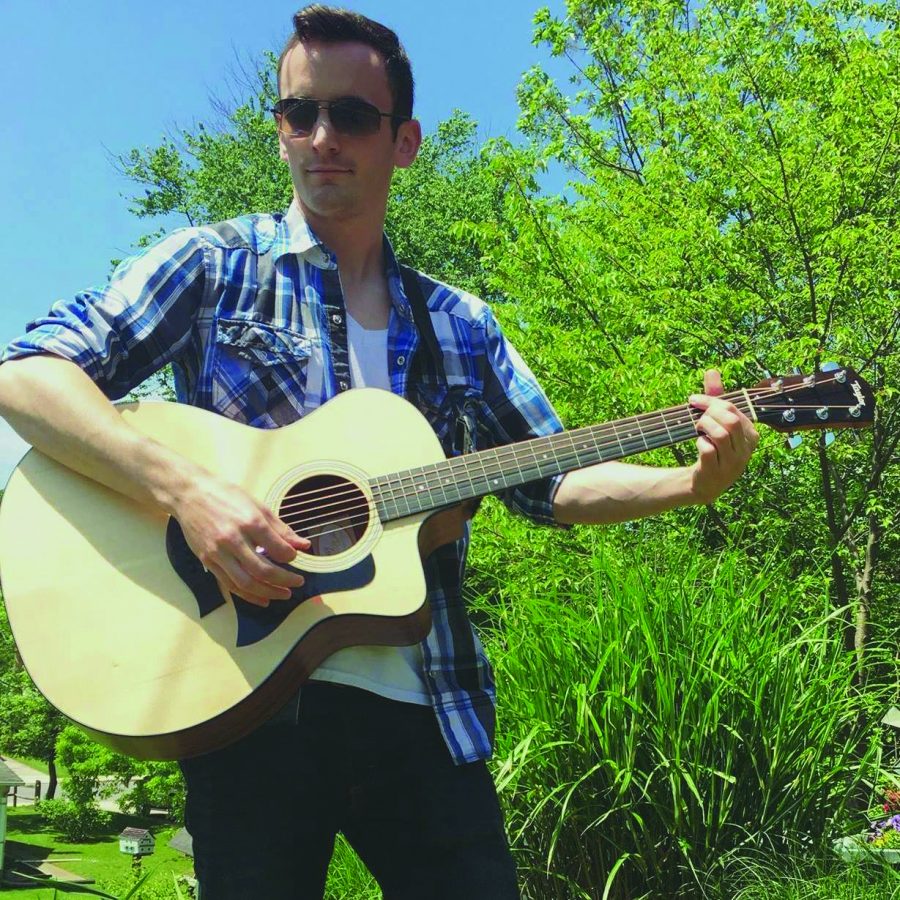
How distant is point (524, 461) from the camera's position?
1955 millimetres

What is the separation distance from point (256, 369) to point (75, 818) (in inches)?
1505

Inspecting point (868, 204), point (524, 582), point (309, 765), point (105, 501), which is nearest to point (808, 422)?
point (309, 765)

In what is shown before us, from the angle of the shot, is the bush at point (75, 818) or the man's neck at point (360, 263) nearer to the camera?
the man's neck at point (360, 263)

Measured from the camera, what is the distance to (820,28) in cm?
722

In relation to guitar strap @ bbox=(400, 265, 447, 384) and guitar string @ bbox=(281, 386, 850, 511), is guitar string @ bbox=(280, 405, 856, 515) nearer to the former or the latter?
guitar string @ bbox=(281, 386, 850, 511)

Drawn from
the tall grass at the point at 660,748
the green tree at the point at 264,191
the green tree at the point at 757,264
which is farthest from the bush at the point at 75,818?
the tall grass at the point at 660,748

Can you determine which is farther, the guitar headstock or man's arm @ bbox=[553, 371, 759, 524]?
the guitar headstock

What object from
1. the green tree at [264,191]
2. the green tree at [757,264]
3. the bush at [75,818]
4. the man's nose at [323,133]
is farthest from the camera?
the bush at [75,818]

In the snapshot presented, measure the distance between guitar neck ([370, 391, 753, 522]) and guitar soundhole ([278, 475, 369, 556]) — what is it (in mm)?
52

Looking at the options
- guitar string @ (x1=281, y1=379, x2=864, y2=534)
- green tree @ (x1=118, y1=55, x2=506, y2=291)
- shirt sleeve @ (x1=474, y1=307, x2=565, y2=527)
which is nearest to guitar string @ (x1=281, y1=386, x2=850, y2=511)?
guitar string @ (x1=281, y1=379, x2=864, y2=534)

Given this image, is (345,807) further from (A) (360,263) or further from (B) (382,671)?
(A) (360,263)

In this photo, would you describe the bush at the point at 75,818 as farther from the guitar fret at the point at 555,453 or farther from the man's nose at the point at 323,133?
the man's nose at the point at 323,133

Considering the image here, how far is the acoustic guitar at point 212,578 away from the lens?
1543mm

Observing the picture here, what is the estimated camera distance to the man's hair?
1900 mm
